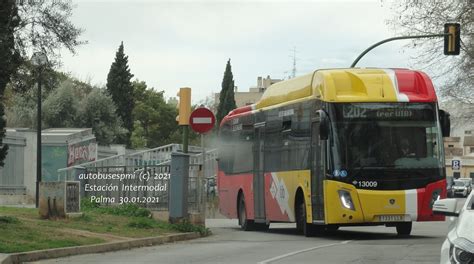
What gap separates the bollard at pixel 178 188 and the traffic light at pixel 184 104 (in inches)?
38.5

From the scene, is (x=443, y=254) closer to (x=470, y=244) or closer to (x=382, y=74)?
(x=470, y=244)

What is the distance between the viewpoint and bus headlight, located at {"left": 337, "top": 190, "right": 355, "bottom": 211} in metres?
18.1

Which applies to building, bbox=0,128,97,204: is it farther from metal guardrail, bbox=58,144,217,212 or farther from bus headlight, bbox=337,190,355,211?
bus headlight, bbox=337,190,355,211

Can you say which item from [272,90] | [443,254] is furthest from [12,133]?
[443,254]

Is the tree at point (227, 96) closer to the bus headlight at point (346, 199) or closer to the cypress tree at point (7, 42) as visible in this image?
the bus headlight at point (346, 199)

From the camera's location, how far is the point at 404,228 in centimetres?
2014

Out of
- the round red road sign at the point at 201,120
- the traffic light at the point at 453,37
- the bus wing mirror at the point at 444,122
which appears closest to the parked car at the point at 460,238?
the bus wing mirror at the point at 444,122

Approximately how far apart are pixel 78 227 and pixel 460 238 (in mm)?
12931

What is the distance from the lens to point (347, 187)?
1812cm

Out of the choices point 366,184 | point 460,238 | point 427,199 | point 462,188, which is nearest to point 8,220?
point 366,184

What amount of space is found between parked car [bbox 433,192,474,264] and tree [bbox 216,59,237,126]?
88664 mm

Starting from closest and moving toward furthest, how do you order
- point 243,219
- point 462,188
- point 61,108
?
point 243,219 < point 61,108 < point 462,188

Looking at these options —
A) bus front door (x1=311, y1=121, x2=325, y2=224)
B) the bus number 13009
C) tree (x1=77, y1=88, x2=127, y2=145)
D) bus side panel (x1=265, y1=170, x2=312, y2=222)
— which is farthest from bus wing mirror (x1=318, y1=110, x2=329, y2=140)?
tree (x1=77, y1=88, x2=127, y2=145)

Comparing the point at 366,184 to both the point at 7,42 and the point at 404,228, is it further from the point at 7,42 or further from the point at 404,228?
the point at 7,42
